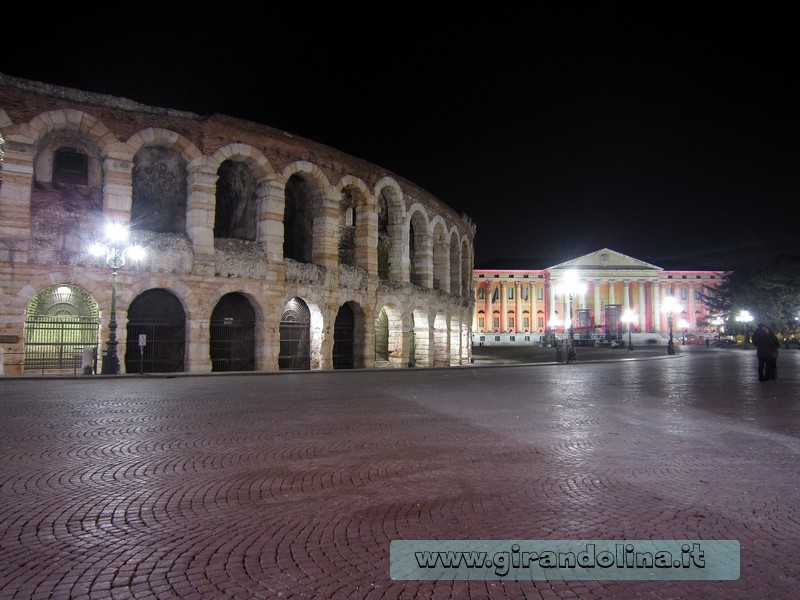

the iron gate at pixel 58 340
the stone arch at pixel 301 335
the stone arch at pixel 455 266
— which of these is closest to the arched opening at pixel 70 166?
the iron gate at pixel 58 340

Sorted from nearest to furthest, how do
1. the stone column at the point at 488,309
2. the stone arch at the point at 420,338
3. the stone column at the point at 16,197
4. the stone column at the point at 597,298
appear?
the stone column at the point at 16,197, the stone arch at the point at 420,338, the stone column at the point at 488,309, the stone column at the point at 597,298

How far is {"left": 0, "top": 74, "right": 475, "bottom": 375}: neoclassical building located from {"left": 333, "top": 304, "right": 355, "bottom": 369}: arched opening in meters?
0.07

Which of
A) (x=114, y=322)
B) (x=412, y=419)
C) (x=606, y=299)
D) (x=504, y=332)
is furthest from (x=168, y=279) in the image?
(x=606, y=299)

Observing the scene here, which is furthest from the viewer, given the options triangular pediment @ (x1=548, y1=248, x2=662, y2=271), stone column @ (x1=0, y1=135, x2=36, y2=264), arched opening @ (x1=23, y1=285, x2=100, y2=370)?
triangular pediment @ (x1=548, y1=248, x2=662, y2=271)

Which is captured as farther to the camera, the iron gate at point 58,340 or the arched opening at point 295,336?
the arched opening at point 295,336

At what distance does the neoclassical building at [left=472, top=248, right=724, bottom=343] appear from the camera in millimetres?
104562

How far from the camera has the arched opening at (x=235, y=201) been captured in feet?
84.0

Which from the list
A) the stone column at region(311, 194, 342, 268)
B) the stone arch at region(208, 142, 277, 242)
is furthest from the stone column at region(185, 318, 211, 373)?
the stone column at region(311, 194, 342, 268)

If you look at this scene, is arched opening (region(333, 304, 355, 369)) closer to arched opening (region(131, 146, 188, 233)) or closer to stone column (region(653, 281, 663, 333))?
arched opening (region(131, 146, 188, 233))

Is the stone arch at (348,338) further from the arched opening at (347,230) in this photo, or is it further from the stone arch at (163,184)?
the stone arch at (163,184)

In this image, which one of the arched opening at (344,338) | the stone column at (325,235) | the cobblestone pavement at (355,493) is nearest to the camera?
the cobblestone pavement at (355,493)

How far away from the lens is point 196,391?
1452cm

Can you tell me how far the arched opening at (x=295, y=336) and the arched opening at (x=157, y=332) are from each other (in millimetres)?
4546

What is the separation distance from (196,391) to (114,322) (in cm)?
669
